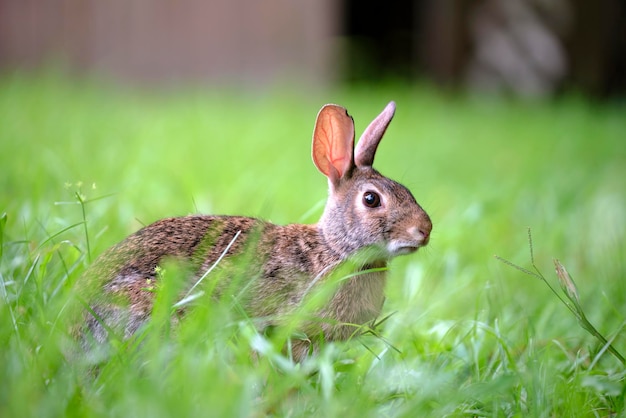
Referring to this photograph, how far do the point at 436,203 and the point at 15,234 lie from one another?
2.84 metres

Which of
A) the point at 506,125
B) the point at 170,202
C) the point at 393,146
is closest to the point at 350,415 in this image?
the point at 170,202

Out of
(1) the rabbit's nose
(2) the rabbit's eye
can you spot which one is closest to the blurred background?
(2) the rabbit's eye

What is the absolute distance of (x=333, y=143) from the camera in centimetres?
314

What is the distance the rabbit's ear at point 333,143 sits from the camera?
306 centimetres

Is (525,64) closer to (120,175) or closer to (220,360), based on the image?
(120,175)

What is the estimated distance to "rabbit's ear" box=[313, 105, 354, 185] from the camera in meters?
3.06

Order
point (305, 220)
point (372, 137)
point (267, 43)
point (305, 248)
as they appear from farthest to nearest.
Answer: point (267, 43), point (305, 220), point (372, 137), point (305, 248)

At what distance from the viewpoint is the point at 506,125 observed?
9.33 m

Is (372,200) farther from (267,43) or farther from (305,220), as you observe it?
(267,43)

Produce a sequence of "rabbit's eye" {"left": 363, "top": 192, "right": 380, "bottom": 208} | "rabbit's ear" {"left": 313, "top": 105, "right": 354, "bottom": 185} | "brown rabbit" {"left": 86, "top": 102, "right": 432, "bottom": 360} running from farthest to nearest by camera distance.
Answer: "rabbit's ear" {"left": 313, "top": 105, "right": 354, "bottom": 185}, "rabbit's eye" {"left": 363, "top": 192, "right": 380, "bottom": 208}, "brown rabbit" {"left": 86, "top": 102, "right": 432, "bottom": 360}

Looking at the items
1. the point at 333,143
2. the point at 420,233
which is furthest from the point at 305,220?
the point at 420,233

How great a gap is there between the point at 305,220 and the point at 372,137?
0.79 metres

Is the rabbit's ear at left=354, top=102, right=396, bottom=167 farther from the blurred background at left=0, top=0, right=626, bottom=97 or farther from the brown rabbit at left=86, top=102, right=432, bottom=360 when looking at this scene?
the blurred background at left=0, top=0, right=626, bottom=97

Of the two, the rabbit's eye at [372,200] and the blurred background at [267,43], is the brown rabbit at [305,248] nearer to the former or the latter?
the rabbit's eye at [372,200]
